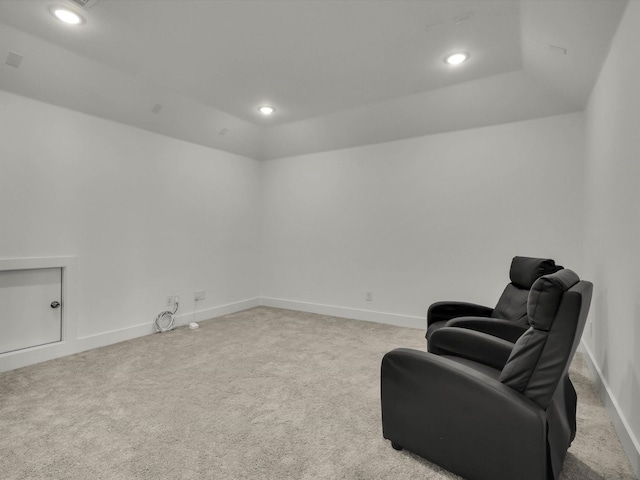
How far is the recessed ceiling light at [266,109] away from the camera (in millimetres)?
4250

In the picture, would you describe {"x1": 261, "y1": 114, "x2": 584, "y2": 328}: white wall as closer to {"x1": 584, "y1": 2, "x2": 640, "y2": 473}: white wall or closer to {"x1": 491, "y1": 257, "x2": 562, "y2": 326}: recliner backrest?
{"x1": 584, "y1": 2, "x2": 640, "y2": 473}: white wall

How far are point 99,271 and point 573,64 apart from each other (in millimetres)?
4763

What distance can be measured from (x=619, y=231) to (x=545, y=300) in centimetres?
121

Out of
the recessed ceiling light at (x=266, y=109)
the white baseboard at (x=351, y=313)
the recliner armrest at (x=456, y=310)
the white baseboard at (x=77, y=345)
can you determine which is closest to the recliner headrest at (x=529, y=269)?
the recliner armrest at (x=456, y=310)

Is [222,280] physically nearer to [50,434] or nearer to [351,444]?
[50,434]

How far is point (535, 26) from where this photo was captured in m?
2.47

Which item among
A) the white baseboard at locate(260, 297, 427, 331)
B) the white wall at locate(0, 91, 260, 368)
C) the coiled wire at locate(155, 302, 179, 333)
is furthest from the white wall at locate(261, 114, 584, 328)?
the coiled wire at locate(155, 302, 179, 333)

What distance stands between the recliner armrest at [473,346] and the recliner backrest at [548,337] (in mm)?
447

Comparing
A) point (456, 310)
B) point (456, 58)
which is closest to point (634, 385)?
point (456, 310)

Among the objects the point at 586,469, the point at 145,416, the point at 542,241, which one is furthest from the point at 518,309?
the point at 145,416

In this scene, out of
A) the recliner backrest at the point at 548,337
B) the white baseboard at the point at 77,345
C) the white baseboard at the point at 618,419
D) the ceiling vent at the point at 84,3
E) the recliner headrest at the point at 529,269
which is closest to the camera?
the recliner backrest at the point at 548,337

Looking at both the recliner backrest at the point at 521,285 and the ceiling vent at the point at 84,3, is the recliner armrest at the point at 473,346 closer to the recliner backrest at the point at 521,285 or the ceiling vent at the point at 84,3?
the recliner backrest at the point at 521,285

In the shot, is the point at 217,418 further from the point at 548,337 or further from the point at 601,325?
the point at 601,325

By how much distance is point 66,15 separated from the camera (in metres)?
2.44
